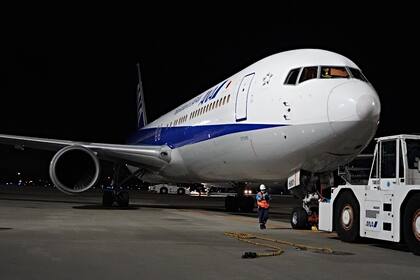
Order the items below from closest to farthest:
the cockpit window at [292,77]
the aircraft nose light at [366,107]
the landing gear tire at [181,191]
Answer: the aircraft nose light at [366,107], the cockpit window at [292,77], the landing gear tire at [181,191]

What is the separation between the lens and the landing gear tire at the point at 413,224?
26.7 ft

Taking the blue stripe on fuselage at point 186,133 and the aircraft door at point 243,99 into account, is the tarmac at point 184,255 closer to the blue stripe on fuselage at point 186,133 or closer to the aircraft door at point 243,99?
the blue stripe on fuselage at point 186,133

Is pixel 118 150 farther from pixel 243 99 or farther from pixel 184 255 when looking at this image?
pixel 184 255

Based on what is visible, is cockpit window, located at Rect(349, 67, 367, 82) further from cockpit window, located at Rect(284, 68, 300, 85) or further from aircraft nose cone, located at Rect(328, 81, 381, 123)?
cockpit window, located at Rect(284, 68, 300, 85)

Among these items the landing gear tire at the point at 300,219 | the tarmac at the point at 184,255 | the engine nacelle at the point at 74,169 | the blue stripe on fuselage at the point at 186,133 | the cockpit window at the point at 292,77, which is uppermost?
the cockpit window at the point at 292,77

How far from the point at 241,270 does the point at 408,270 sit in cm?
216

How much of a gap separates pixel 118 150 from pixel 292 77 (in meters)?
9.07

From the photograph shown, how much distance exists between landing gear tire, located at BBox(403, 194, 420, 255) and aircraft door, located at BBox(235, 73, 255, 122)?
5.31 meters

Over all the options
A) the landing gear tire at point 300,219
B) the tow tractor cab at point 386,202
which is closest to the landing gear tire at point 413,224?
the tow tractor cab at point 386,202

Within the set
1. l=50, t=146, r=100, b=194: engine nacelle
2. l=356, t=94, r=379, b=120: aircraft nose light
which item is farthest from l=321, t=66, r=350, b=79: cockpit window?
l=50, t=146, r=100, b=194: engine nacelle

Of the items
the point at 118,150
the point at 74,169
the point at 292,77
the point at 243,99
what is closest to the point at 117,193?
the point at 118,150

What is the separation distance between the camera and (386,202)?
8891 mm

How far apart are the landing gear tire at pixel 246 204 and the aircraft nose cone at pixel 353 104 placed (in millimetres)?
10117

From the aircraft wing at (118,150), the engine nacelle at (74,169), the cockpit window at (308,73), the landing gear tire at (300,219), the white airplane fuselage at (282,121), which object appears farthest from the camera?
the aircraft wing at (118,150)
